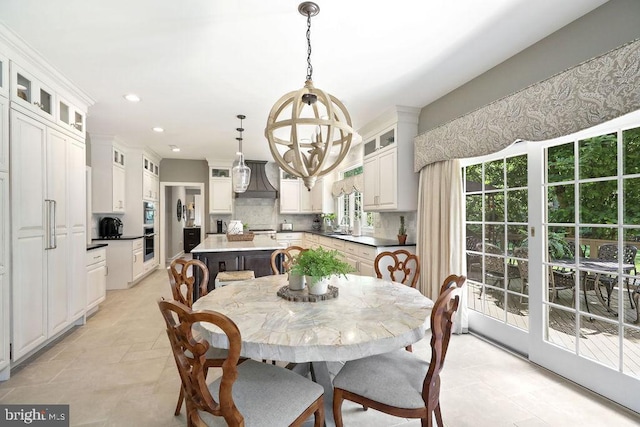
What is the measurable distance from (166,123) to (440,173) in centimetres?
375

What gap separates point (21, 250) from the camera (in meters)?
2.39

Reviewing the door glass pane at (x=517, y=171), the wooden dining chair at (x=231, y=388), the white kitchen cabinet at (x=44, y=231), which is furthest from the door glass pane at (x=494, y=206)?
the white kitchen cabinet at (x=44, y=231)

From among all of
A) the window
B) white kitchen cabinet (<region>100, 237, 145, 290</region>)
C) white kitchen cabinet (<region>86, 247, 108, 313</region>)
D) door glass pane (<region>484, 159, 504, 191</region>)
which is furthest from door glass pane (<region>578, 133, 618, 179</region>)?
white kitchen cabinet (<region>100, 237, 145, 290</region>)

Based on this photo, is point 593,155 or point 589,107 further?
point 593,155

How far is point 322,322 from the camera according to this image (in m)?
1.44

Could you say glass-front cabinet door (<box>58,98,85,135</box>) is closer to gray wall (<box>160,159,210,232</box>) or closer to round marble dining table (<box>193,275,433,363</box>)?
round marble dining table (<box>193,275,433,363</box>)

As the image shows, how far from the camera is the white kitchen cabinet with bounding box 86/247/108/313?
3.69 m

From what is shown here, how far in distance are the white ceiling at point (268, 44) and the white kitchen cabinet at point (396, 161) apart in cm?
28

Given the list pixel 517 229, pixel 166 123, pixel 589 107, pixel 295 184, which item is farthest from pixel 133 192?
pixel 589 107

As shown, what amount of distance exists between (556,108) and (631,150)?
0.50 m

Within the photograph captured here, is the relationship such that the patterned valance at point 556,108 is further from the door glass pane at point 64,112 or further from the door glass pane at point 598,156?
the door glass pane at point 64,112

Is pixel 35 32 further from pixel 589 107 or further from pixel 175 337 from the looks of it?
pixel 589 107

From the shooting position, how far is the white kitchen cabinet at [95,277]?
369 cm
